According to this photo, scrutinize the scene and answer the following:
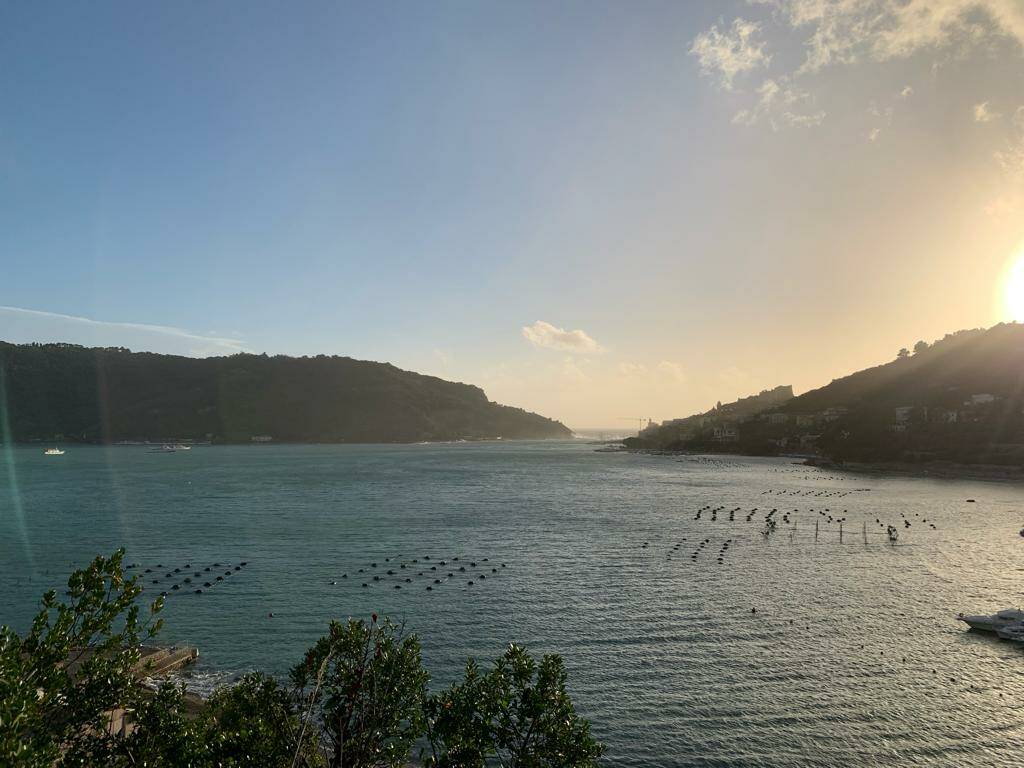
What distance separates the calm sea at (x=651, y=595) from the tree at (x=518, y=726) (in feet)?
43.5

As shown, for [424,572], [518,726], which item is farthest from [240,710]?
[424,572]

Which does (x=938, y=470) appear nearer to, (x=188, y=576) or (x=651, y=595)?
(x=651, y=595)

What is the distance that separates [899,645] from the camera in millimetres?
36812

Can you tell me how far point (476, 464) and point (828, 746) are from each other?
171 meters

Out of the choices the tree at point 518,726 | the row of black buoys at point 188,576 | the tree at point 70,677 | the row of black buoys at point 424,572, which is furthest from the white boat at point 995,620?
the row of black buoys at point 188,576

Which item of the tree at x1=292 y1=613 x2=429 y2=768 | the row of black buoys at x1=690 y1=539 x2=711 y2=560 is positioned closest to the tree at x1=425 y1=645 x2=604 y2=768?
the tree at x1=292 y1=613 x2=429 y2=768

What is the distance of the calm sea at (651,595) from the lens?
91.2 feet

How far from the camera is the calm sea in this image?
27.8 meters

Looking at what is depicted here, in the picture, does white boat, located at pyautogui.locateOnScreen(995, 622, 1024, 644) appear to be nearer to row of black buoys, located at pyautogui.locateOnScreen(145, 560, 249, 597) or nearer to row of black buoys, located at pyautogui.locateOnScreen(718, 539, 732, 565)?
row of black buoys, located at pyautogui.locateOnScreen(718, 539, 732, 565)

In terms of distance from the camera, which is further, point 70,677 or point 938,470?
point 938,470

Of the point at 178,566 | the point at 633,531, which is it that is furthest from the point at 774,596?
the point at 178,566

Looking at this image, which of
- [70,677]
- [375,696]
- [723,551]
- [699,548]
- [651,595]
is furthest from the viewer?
[699,548]

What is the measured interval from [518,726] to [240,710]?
6441mm

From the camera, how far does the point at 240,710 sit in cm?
1430
